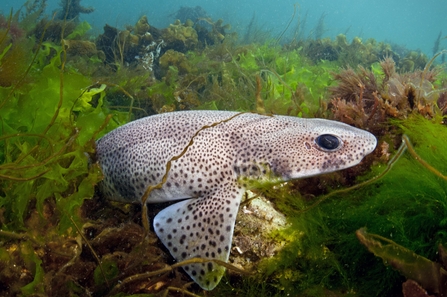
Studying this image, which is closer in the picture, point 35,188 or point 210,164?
point 35,188

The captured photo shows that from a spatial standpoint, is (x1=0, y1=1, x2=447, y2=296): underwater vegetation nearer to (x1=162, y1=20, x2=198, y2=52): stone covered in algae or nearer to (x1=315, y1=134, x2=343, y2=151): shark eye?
(x1=315, y1=134, x2=343, y2=151): shark eye

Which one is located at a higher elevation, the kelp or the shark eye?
the shark eye

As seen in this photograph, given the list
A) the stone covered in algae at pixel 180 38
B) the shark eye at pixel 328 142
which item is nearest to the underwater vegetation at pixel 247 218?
the shark eye at pixel 328 142

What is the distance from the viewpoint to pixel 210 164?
304 cm

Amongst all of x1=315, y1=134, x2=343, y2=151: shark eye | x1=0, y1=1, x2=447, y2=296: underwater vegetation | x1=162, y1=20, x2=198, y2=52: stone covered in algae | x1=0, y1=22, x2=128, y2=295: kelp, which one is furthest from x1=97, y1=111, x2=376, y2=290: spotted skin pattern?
x1=162, y1=20, x2=198, y2=52: stone covered in algae

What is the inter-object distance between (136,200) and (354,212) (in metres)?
2.16

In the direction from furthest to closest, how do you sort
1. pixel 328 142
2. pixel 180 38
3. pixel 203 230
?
1. pixel 180 38
2. pixel 328 142
3. pixel 203 230

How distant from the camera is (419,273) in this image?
215 centimetres

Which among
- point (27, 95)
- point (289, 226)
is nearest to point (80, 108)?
point (27, 95)

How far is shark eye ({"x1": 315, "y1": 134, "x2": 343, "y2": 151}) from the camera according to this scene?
2.96 meters

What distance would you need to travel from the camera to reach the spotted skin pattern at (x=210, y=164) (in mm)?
2670

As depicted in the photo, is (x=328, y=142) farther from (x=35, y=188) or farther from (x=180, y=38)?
(x=180, y=38)

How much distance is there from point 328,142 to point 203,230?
4.70 ft

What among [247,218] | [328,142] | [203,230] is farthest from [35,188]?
[328,142]
